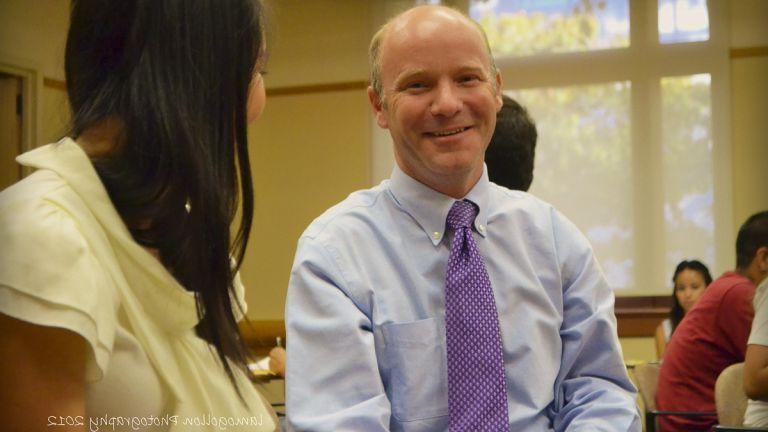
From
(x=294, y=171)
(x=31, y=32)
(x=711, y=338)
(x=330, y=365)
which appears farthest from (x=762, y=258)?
(x=31, y=32)

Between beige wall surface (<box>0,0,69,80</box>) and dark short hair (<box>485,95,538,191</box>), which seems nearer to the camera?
dark short hair (<box>485,95,538,191</box>)

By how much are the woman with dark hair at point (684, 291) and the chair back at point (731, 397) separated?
111 inches

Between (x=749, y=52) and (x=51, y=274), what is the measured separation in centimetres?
696

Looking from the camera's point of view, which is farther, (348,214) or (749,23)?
(749,23)

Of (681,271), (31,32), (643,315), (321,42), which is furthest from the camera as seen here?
(321,42)

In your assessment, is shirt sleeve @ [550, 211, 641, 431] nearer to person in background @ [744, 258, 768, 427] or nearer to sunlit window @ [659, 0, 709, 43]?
person in background @ [744, 258, 768, 427]

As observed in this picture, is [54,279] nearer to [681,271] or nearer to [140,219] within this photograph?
[140,219]

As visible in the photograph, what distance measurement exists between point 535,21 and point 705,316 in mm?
4352

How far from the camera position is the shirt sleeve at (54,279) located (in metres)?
1.02

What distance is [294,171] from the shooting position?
26.2ft

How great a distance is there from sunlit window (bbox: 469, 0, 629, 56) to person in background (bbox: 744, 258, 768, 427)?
4620 millimetres

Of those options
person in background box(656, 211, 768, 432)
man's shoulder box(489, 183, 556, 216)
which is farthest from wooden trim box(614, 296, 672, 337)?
man's shoulder box(489, 183, 556, 216)

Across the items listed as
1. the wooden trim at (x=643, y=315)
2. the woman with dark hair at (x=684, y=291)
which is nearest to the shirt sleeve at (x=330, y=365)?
the woman with dark hair at (x=684, y=291)

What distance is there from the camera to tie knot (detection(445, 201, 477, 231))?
174 centimetres
